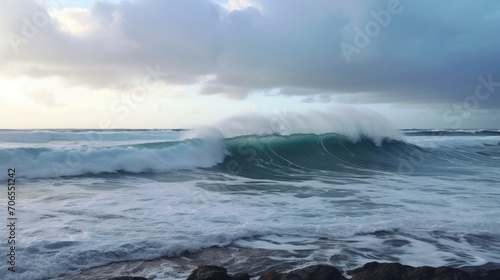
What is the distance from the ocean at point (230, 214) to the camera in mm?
4863

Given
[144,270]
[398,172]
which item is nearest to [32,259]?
[144,270]

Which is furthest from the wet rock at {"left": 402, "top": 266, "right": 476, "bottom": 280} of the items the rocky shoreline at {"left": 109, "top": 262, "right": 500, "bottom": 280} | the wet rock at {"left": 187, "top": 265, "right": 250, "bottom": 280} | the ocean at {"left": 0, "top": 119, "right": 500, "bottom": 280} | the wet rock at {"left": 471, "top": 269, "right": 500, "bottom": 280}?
the wet rock at {"left": 187, "top": 265, "right": 250, "bottom": 280}

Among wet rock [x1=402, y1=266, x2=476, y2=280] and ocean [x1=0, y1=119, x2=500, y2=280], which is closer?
wet rock [x1=402, y1=266, x2=476, y2=280]

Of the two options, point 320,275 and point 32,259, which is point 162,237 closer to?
point 32,259

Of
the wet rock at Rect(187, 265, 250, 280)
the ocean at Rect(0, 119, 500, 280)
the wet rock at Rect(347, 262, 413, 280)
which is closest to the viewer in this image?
the wet rock at Rect(187, 265, 250, 280)

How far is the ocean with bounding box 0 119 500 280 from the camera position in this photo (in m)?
4.86

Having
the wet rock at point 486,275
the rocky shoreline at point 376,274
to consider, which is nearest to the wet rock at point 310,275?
the rocky shoreline at point 376,274

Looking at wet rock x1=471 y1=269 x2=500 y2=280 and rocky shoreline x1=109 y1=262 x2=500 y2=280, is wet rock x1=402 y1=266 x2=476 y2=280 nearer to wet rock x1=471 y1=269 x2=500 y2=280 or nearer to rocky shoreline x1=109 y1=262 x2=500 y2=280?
rocky shoreline x1=109 y1=262 x2=500 y2=280

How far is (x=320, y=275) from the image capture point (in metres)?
3.81

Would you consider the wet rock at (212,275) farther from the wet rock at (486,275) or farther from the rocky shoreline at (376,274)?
the wet rock at (486,275)

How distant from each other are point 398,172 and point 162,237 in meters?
11.4

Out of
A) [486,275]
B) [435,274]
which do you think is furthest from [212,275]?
[486,275]

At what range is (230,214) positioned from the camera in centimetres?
718

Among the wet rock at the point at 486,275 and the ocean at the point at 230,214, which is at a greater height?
the wet rock at the point at 486,275
